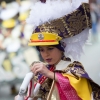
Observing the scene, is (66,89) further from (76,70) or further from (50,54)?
(50,54)

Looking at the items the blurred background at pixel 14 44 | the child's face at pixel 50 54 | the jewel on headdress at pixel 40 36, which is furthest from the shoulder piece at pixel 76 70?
the blurred background at pixel 14 44

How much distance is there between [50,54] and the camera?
2.61 m

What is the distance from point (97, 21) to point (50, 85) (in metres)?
4.96

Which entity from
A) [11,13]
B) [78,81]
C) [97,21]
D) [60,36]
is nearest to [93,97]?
[78,81]

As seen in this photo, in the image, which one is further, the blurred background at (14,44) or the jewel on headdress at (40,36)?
the blurred background at (14,44)

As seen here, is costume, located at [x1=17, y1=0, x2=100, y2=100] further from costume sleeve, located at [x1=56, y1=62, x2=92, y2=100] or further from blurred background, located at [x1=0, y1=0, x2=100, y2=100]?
blurred background, located at [x1=0, y1=0, x2=100, y2=100]

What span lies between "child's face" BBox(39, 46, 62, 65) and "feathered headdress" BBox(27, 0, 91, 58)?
55 millimetres

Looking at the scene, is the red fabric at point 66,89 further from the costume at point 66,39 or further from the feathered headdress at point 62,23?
the feathered headdress at point 62,23

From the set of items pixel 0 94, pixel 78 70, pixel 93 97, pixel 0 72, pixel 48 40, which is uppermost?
pixel 48 40

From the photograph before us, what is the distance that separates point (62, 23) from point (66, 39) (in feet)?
0.37

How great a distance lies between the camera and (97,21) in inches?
295

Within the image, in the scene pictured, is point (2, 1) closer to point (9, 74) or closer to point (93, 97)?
point (9, 74)

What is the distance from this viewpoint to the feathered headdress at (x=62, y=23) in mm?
2588

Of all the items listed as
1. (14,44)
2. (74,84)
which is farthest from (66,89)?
(14,44)
